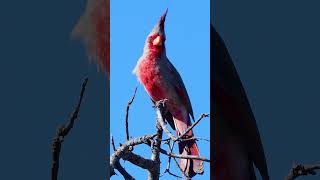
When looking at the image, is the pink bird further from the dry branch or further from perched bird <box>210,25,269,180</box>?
perched bird <box>210,25,269,180</box>

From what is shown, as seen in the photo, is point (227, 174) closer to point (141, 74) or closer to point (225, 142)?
point (225, 142)

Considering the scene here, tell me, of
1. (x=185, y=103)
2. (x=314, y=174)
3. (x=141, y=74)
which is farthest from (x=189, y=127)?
(x=314, y=174)

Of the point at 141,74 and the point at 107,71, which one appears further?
the point at 107,71

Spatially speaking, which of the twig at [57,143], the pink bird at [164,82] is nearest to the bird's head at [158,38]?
the pink bird at [164,82]

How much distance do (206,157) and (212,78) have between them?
0.57m

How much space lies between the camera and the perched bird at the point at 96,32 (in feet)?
14.2

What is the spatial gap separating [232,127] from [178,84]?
0.51m

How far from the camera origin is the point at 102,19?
4.34 metres

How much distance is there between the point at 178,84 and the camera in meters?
3.77

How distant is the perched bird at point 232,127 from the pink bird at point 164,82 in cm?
29

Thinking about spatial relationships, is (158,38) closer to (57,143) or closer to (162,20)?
(162,20)

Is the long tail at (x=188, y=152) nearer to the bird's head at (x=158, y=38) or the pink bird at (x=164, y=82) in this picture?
the pink bird at (x=164, y=82)

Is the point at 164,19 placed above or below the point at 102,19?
below

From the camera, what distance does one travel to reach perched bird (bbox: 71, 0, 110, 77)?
170 inches
